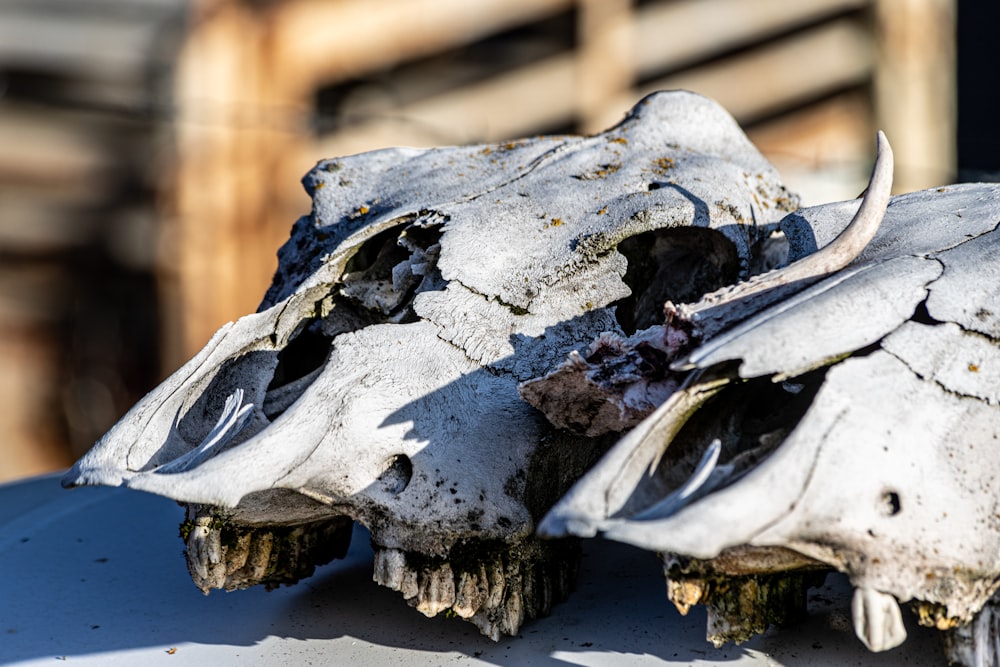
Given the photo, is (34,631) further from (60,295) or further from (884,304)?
(60,295)

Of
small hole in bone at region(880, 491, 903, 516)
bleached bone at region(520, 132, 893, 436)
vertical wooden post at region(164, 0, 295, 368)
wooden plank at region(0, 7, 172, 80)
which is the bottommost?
small hole in bone at region(880, 491, 903, 516)

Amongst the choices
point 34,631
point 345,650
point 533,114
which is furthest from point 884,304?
point 533,114

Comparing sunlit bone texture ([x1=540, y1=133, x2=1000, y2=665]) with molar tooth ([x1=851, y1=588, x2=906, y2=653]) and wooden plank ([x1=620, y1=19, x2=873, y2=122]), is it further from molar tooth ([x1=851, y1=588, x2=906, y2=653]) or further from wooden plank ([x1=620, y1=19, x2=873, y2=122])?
wooden plank ([x1=620, y1=19, x2=873, y2=122])

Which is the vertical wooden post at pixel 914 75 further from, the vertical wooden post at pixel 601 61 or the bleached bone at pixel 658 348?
the bleached bone at pixel 658 348

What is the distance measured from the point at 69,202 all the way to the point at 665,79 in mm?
3093

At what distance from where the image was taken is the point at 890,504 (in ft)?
4.48

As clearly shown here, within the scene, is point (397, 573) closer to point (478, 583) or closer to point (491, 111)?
point (478, 583)

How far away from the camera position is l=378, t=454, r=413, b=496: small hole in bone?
1.66m

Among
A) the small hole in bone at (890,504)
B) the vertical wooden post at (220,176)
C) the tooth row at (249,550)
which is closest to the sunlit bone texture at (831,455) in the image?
the small hole in bone at (890,504)

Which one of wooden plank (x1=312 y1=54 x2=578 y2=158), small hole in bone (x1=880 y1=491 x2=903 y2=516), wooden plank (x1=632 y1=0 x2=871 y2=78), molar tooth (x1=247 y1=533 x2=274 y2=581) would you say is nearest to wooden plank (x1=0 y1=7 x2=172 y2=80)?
wooden plank (x1=312 y1=54 x2=578 y2=158)

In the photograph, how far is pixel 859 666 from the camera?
158 cm

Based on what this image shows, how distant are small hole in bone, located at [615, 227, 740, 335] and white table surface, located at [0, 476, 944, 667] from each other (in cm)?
48

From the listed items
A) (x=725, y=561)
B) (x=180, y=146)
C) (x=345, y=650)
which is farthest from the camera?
(x=180, y=146)

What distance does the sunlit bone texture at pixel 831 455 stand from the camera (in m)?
1.33
